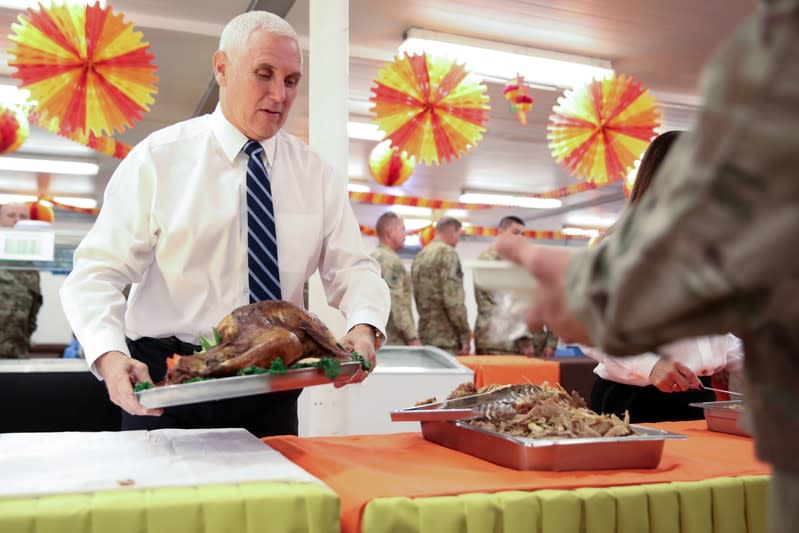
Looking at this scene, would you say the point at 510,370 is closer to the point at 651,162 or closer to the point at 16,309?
the point at 651,162

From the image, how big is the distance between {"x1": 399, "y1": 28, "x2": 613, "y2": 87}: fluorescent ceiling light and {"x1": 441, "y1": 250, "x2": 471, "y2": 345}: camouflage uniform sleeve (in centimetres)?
143

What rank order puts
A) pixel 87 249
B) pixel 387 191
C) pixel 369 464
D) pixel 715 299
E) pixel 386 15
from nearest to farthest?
pixel 715 299, pixel 369 464, pixel 87 249, pixel 386 15, pixel 387 191

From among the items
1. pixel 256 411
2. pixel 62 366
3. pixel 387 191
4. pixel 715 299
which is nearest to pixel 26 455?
pixel 256 411

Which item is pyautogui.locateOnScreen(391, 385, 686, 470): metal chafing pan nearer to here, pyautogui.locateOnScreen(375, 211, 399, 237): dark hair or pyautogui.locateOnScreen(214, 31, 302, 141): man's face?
pyautogui.locateOnScreen(214, 31, 302, 141): man's face

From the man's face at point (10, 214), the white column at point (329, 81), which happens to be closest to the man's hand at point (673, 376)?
the white column at point (329, 81)

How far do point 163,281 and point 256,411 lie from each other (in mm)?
393

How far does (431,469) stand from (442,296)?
4.36 metres

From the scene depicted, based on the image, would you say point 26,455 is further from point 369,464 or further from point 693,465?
point 693,465

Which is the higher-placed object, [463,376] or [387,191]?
A: [387,191]

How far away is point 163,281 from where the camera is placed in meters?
1.90

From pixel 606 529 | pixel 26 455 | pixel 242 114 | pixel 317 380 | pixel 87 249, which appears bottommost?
pixel 606 529

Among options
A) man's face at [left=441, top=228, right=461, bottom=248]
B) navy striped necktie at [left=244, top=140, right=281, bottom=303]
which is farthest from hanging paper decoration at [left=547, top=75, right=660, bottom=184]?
navy striped necktie at [left=244, top=140, right=281, bottom=303]

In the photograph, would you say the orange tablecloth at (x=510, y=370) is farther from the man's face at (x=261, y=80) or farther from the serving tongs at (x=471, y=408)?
the man's face at (x=261, y=80)

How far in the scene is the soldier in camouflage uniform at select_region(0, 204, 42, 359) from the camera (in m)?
5.16
